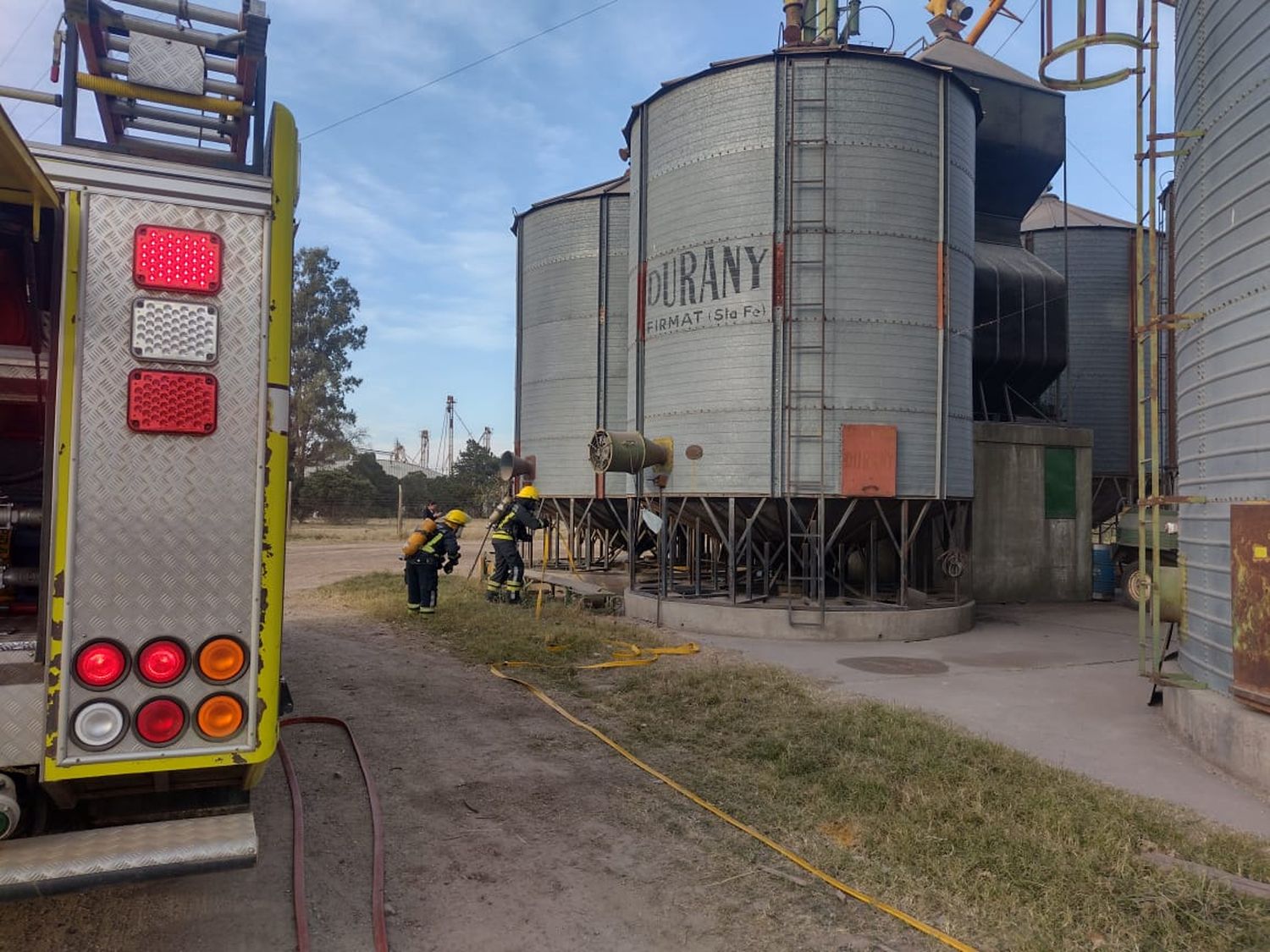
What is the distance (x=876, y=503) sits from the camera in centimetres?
1252

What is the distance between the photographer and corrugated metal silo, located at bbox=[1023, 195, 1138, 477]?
20844 mm

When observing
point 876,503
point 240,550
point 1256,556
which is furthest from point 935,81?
point 240,550

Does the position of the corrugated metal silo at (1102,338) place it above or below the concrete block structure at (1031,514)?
above

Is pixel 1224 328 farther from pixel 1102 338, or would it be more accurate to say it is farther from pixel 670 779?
pixel 1102 338

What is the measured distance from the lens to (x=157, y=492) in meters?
2.91

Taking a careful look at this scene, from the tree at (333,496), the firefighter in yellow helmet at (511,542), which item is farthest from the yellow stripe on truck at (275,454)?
the tree at (333,496)

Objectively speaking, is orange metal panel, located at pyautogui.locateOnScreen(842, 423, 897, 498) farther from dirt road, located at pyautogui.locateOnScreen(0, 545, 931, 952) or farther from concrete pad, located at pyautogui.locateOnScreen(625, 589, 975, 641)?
dirt road, located at pyautogui.locateOnScreen(0, 545, 931, 952)

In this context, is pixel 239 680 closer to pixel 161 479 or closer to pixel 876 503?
pixel 161 479

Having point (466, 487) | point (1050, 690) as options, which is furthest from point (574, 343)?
point (466, 487)

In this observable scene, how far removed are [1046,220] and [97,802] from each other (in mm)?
24750

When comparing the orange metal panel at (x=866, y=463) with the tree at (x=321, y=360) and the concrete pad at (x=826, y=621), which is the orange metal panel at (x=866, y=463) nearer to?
the concrete pad at (x=826, y=621)

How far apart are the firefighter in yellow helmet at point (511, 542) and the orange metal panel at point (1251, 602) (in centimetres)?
1035

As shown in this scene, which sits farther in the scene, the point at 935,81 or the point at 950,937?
the point at 935,81

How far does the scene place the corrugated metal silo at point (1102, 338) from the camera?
68.4 ft
